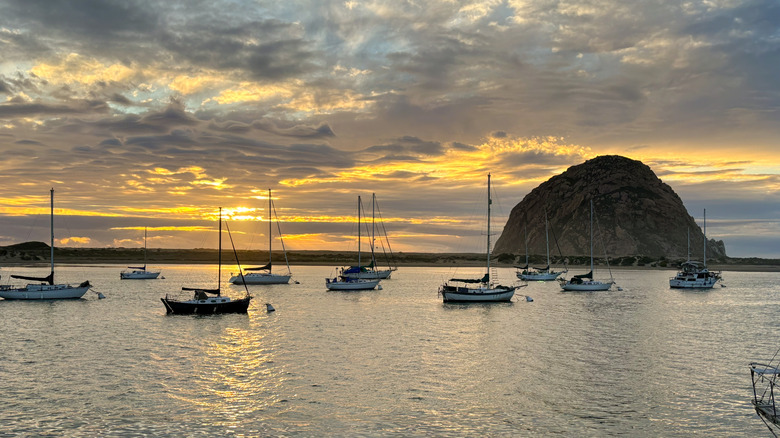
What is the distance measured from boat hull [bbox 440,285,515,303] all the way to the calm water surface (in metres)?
11.1

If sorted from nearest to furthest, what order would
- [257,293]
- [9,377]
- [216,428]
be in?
[216,428] → [9,377] → [257,293]

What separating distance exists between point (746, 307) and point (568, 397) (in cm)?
6329

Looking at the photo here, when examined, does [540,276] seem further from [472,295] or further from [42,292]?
[42,292]

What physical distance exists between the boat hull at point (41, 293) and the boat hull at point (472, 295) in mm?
50164

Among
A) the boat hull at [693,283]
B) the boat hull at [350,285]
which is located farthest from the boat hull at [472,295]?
the boat hull at [693,283]

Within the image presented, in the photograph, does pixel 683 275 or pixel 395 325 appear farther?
pixel 683 275

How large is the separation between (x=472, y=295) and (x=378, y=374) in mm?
46041

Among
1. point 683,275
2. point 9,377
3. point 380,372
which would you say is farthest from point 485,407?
point 683,275

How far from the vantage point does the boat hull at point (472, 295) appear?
78.8m

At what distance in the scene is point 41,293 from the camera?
82938 mm

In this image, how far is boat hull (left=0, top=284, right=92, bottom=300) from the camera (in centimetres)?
8269

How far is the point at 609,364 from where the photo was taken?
38562mm

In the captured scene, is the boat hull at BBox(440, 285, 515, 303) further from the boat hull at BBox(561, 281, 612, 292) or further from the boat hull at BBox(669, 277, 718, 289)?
the boat hull at BBox(669, 277, 718, 289)

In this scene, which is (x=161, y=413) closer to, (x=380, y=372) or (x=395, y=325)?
(x=380, y=372)
